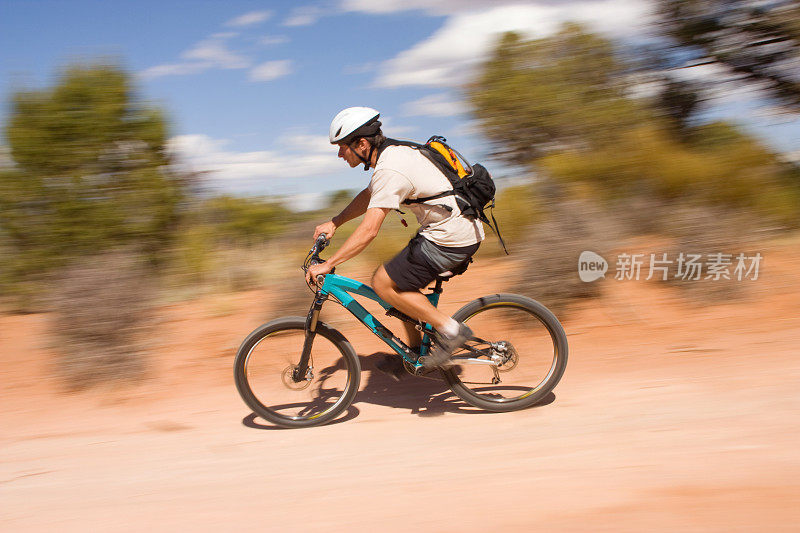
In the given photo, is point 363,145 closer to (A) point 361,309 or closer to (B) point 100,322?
(A) point 361,309

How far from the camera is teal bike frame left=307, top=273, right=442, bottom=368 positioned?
4.51 m

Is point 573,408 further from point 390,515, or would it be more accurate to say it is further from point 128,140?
point 128,140

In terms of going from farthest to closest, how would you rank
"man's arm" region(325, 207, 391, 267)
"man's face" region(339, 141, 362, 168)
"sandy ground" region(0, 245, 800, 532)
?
"man's face" region(339, 141, 362, 168) < "man's arm" region(325, 207, 391, 267) < "sandy ground" region(0, 245, 800, 532)

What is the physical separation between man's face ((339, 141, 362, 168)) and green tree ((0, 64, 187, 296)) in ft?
20.6

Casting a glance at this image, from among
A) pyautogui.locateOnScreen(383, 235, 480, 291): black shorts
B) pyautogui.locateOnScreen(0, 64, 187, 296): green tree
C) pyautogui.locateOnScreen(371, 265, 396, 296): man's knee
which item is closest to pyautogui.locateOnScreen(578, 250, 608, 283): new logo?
pyautogui.locateOnScreen(383, 235, 480, 291): black shorts

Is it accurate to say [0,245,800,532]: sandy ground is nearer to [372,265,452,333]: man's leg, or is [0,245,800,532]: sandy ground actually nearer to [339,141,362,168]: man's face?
[372,265,452,333]: man's leg

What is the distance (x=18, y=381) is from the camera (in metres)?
6.40

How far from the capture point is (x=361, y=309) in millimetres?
4656

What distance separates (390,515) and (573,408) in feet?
6.29

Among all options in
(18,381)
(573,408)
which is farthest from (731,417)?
(18,381)

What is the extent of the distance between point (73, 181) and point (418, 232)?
23.2ft

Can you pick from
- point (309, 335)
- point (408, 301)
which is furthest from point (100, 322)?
point (408, 301)

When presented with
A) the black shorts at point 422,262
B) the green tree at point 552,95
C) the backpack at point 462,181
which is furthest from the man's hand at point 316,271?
the green tree at point 552,95

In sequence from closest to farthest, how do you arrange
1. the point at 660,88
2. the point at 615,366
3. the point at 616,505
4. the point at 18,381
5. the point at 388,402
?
the point at 616,505 < the point at 388,402 < the point at 615,366 < the point at 18,381 < the point at 660,88
